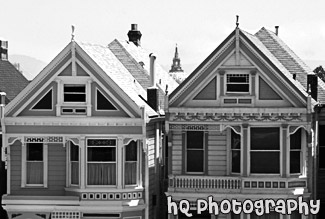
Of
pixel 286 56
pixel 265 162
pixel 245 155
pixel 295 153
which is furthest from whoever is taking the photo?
pixel 286 56

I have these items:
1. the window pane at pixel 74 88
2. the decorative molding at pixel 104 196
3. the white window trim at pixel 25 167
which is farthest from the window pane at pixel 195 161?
the white window trim at pixel 25 167

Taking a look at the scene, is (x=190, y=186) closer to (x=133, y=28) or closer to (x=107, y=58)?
(x=107, y=58)

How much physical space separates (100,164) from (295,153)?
819cm

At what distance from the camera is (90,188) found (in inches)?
1364

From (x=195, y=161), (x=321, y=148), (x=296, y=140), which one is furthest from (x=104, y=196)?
(x=321, y=148)

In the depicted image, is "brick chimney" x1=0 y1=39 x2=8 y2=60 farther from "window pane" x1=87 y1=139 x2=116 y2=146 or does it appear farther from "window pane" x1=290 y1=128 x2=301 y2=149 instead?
"window pane" x1=290 y1=128 x2=301 y2=149

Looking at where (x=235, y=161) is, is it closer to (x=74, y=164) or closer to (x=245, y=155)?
(x=245, y=155)

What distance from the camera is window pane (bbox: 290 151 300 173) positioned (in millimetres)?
34562

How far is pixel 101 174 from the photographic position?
34875 millimetres

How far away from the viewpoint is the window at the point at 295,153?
34562mm

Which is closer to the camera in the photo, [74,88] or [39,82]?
[39,82]

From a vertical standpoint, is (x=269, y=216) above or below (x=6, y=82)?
below

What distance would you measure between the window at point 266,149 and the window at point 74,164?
737 centimetres

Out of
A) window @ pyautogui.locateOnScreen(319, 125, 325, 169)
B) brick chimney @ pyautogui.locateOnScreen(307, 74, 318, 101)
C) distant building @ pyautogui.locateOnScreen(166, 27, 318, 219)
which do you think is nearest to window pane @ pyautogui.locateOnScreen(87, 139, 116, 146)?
distant building @ pyautogui.locateOnScreen(166, 27, 318, 219)
